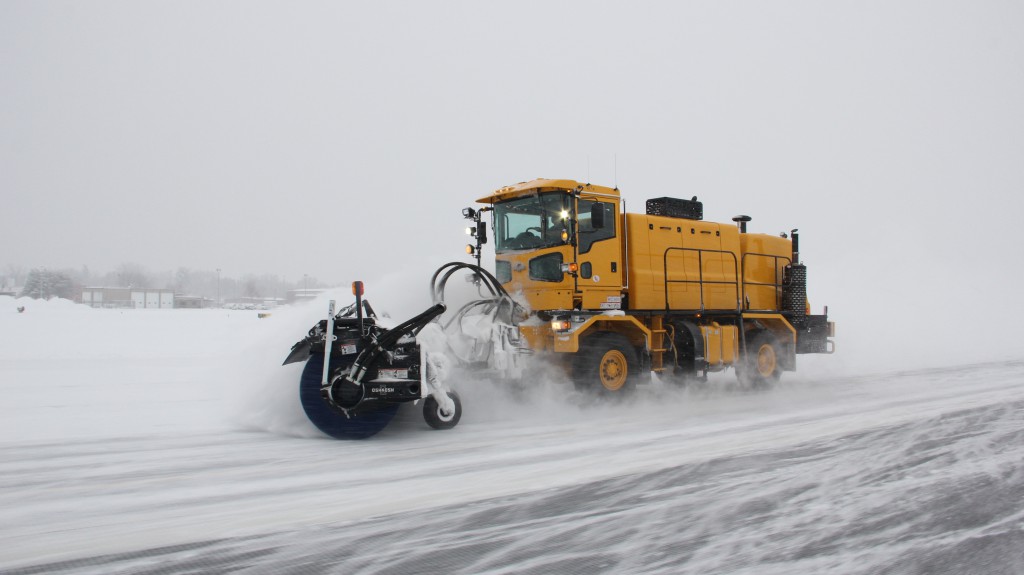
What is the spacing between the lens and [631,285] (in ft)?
35.8

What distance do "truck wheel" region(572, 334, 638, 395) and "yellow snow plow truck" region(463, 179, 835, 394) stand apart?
0.02 m

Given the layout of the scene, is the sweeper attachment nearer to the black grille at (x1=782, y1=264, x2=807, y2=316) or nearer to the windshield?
the windshield

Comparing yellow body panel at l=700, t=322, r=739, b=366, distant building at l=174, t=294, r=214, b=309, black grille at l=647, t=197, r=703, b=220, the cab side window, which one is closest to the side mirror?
the cab side window

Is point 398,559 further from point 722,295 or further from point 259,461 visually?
point 722,295

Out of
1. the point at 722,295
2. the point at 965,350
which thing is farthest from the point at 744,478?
the point at 965,350

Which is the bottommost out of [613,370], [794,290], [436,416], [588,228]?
[436,416]

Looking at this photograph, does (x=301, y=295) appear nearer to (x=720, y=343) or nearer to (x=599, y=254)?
(x=599, y=254)

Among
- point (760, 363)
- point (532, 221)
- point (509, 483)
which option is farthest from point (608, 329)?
point (509, 483)

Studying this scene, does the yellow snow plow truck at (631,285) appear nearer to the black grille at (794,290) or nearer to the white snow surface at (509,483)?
the black grille at (794,290)

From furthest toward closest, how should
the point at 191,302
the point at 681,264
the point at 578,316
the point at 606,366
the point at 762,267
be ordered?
the point at 191,302 → the point at 762,267 → the point at 681,264 → the point at 606,366 → the point at 578,316

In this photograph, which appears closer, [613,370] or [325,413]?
[325,413]

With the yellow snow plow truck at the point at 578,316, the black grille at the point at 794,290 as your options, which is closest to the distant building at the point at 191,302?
the black grille at the point at 794,290

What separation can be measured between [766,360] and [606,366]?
4.50 meters

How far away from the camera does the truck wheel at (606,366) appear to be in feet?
31.8
